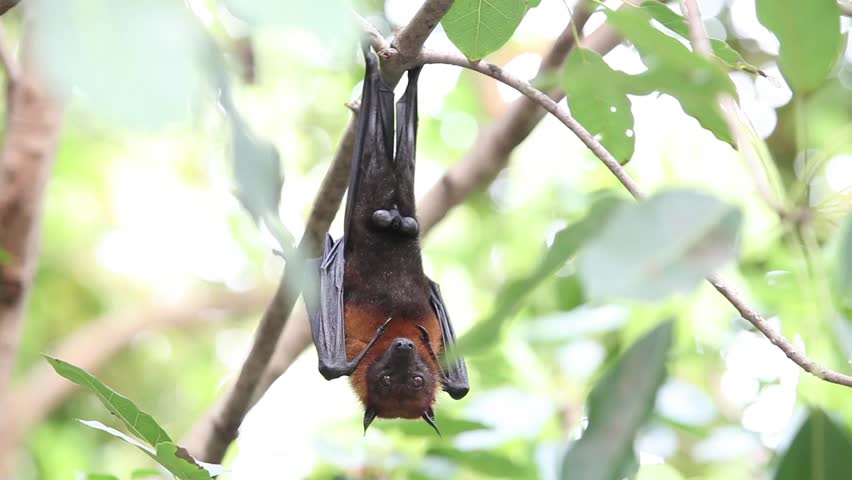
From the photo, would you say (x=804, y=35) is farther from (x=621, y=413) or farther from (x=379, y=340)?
(x=379, y=340)

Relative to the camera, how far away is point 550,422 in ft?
11.6

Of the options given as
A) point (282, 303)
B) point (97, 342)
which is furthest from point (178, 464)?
point (97, 342)

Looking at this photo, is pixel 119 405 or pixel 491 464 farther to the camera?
pixel 491 464

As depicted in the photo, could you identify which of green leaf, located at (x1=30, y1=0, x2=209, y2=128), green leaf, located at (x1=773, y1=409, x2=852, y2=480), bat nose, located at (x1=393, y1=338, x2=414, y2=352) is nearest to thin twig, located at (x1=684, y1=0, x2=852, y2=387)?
green leaf, located at (x1=773, y1=409, x2=852, y2=480)

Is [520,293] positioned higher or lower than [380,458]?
higher

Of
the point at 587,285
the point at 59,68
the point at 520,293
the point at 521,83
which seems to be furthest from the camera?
the point at 521,83

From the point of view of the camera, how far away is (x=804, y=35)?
1.42 m

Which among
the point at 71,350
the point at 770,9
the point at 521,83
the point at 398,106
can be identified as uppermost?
the point at 770,9

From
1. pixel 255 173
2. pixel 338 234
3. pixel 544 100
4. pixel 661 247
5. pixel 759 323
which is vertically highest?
pixel 661 247

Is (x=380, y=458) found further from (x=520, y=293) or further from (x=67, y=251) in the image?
(x=67, y=251)

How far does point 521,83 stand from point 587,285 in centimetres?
131

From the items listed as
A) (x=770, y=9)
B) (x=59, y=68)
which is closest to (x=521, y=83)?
(x=770, y=9)

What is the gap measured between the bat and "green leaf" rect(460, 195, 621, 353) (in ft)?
5.52

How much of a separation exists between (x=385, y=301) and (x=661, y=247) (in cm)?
→ 249
